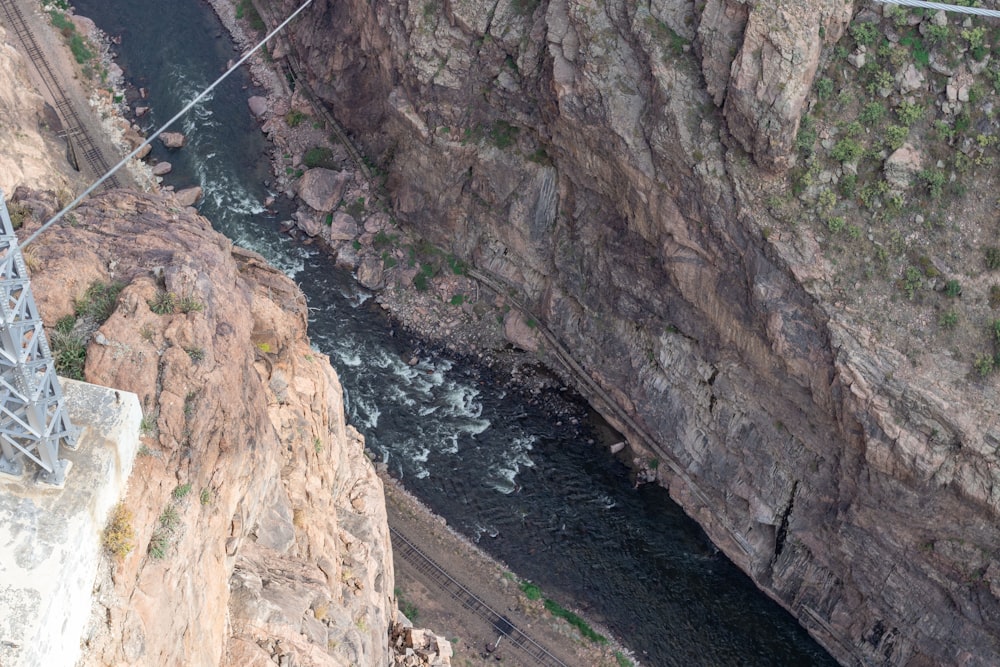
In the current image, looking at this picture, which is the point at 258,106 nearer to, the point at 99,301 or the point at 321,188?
the point at 321,188

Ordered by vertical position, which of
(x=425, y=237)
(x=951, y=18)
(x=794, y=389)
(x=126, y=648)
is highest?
(x=951, y=18)

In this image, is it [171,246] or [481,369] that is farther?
[481,369]

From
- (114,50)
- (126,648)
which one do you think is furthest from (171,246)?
(114,50)

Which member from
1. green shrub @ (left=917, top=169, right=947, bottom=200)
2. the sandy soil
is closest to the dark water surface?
the sandy soil

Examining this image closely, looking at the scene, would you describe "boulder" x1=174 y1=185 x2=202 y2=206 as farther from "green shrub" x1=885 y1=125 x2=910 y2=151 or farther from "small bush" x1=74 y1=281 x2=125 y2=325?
"green shrub" x1=885 y1=125 x2=910 y2=151

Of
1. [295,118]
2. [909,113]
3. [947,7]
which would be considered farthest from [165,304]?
[295,118]

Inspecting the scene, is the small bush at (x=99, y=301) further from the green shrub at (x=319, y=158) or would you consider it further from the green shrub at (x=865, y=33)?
the green shrub at (x=319, y=158)

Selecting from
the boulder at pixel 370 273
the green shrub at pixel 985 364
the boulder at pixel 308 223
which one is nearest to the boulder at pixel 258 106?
the boulder at pixel 308 223

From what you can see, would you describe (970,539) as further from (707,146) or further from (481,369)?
(481,369)
